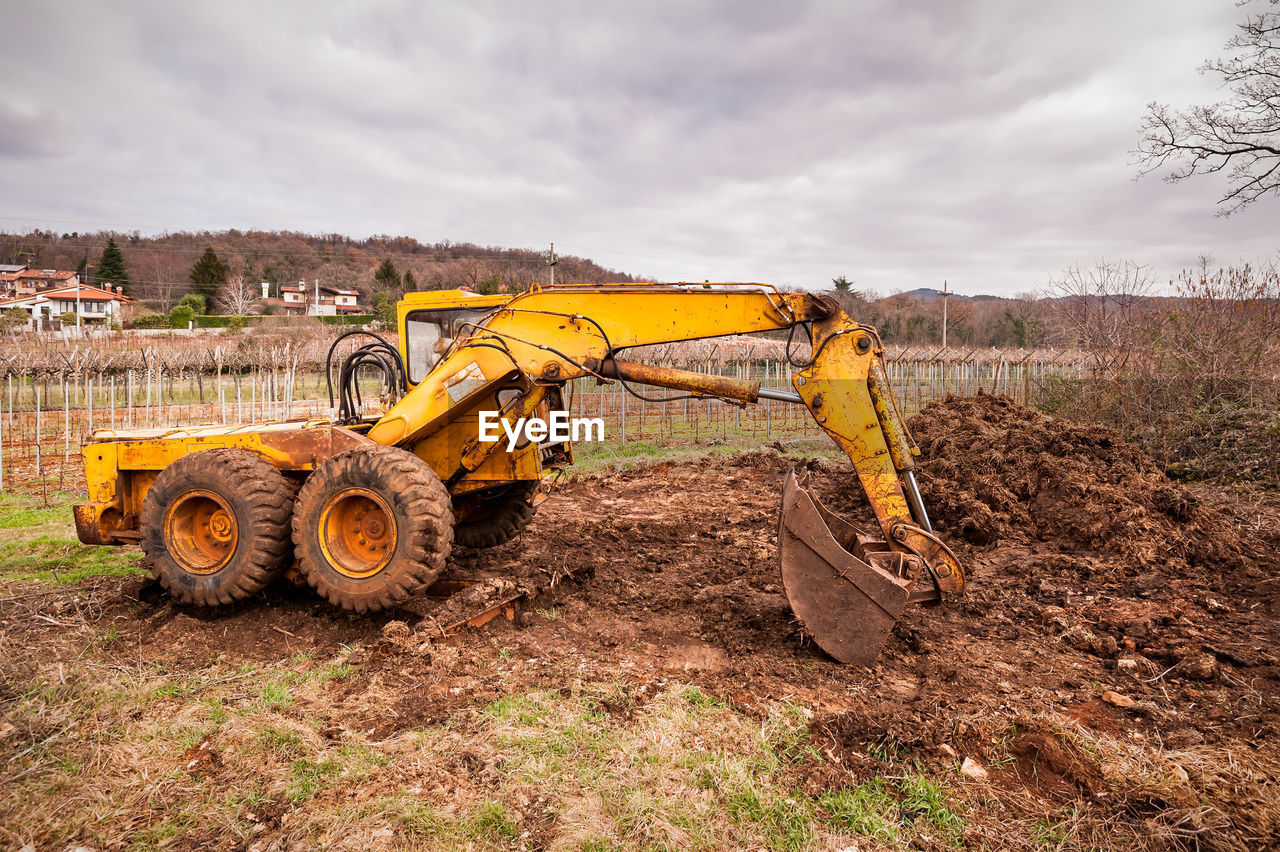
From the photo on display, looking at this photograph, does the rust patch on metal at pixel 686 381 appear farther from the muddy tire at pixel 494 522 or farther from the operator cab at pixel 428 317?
the muddy tire at pixel 494 522

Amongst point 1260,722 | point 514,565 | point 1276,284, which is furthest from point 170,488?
point 1276,284

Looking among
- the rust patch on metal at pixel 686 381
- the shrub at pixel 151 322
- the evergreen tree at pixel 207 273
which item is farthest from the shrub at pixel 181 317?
the rust patch on metal at pixel 686 381

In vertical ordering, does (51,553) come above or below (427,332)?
below

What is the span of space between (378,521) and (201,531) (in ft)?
5.07

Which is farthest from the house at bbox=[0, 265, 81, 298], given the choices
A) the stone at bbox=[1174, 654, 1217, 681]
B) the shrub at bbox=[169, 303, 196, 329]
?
the stone at bbox=[1174, 654, 1217, 681]

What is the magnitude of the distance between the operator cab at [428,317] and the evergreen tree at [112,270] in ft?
252

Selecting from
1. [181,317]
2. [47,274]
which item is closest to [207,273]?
[181,317]

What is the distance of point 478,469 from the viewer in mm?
6156

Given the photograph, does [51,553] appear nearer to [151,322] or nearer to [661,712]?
[661,712]

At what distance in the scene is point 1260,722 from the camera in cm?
393

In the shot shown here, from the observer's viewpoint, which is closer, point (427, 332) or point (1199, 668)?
point (1199, 668)

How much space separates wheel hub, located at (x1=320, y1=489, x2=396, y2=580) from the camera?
5164mm

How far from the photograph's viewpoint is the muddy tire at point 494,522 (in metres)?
7.30

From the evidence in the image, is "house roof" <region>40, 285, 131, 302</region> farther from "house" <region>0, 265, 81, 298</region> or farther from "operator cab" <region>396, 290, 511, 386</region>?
"operator cab" <region>396, 290, 511, 386</region>
